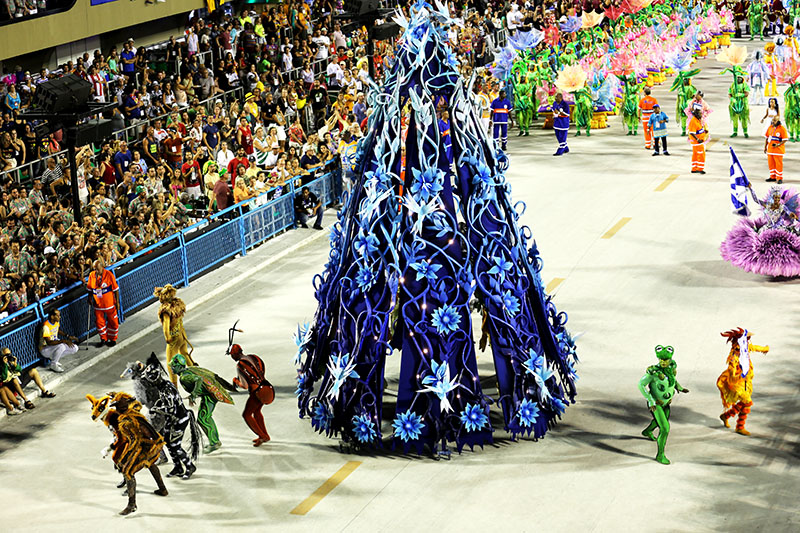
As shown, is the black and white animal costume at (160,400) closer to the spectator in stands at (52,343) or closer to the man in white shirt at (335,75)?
the spectator in stands at (52,343)

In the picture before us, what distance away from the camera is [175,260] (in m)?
20.8

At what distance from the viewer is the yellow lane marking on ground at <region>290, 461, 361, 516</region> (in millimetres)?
13727

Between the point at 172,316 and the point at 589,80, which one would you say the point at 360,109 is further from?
the point at 172,316

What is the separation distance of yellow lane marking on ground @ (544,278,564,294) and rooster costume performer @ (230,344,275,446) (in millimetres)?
6825

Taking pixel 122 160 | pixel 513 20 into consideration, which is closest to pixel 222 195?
pixel 122 160

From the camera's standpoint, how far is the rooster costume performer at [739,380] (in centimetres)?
1491

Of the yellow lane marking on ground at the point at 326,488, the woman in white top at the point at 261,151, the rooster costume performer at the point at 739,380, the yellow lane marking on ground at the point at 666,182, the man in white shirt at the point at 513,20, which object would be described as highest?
the man in white shirt at the point at 513,20

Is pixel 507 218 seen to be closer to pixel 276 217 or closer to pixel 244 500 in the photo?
pixel 244 500

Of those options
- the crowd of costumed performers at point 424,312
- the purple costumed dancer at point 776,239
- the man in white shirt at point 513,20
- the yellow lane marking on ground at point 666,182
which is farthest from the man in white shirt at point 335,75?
the crowd of costumed performers at point 424,312

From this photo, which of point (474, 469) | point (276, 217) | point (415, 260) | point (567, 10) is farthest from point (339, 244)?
point (567, 10)

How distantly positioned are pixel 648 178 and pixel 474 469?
14.8m

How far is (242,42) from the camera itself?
34.3 meters

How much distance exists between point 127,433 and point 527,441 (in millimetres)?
4873

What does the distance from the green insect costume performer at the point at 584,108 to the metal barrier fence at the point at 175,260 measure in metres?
9.17
